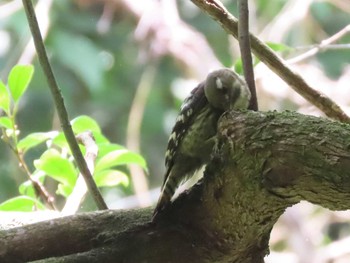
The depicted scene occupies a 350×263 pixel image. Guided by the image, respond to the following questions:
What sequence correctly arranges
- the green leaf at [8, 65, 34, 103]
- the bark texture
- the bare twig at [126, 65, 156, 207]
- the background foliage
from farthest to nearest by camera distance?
1. the background foliage
2. the bare twig at [126, 65, 156, 207]
3. the green leaf at [8, 65, 34, 103]
4. the bark texture

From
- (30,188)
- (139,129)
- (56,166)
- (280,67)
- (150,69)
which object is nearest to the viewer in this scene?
(280,67)

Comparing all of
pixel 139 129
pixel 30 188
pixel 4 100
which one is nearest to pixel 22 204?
pixel 30 188

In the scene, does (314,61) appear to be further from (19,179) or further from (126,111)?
(19,179)

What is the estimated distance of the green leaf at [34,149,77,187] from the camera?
1229 mm

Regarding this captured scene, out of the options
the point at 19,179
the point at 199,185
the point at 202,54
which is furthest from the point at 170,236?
the point at 202,54

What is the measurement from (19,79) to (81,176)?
0.21m

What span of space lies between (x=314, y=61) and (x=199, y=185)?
240 centimetres

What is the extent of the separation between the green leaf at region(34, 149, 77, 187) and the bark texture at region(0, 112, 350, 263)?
23cm

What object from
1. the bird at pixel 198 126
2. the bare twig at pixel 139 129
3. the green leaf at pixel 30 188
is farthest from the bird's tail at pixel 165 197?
the bare twig at pixel 139 129

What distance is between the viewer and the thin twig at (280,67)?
3.72ft

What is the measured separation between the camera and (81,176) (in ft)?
4.18

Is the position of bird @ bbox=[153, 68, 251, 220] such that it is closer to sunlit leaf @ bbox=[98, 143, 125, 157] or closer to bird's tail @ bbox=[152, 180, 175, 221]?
bird's tail @ bbox=[152, 180, 175, 221]

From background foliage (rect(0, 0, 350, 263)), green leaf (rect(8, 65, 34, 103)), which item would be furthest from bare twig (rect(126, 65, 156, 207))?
green leaf (rect(8, 65, 34, 103))

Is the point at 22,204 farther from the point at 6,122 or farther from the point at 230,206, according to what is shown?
the point at 230,206
